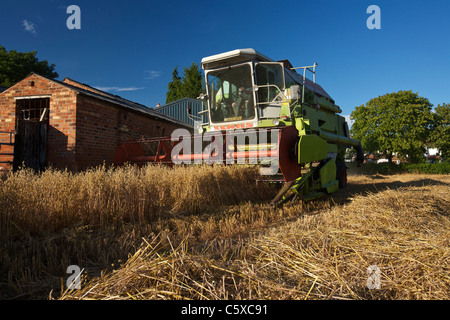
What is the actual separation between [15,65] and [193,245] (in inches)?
1148

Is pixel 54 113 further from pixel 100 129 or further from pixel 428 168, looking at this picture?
pixel 428 168

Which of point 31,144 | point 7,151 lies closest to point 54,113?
point 31,144

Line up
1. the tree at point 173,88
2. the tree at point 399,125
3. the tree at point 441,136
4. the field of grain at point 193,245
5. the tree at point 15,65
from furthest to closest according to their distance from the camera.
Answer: the tree at point 173,88
the tree at point 441,136
the tree at point 15,65
the tree at point 399,125
the field of grain at point 193,245

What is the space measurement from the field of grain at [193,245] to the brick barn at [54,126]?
363 centimetres

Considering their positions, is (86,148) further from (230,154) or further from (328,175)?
(328,175)

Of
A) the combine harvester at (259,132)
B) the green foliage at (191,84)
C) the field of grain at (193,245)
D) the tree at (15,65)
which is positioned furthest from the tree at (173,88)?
the field of grain at (193,245)

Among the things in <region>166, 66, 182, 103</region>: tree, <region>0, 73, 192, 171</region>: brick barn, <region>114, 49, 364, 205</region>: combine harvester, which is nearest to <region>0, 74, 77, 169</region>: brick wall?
<region>0, 73, 192, 171</region>: brick barn

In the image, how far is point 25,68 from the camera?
24000mm

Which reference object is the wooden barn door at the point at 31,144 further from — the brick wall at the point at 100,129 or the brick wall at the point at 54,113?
the brick wall at the point at 100,129

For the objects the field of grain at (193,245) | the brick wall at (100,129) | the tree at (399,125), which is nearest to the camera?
the field of grain at (193,245)

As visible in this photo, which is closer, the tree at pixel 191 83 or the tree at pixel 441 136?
the tree at pixel 441 136

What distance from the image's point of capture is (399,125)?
72.4 ft

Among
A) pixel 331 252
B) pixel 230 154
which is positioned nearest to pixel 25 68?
pixel 230 154

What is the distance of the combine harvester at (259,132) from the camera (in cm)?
495
